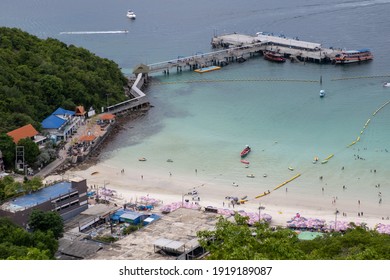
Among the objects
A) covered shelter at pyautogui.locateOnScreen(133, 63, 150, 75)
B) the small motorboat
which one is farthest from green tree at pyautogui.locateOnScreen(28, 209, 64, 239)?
covered shelter at pyautogui.locateOnScreen(133, 63, 150, 75)

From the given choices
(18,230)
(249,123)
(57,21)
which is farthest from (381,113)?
(57,21)

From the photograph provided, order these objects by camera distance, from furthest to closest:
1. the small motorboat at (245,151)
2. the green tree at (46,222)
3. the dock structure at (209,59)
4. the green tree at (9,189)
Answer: the dock structure at (209,59) < the small motorboat at (245,151) < the green tree at (9,189) < the green tree at (46,222)

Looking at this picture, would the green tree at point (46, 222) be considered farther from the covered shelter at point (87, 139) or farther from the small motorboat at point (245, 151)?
the small motorboat at point (245, 151)

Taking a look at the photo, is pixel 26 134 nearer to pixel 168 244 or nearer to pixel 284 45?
pixel 168 244

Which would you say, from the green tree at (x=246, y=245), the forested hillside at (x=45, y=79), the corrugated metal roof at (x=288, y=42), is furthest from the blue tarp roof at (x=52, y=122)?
the green tree at (x=246, y=245)

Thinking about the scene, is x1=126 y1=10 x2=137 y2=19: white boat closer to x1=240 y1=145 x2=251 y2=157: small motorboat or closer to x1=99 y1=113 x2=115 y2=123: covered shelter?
x1=99 y1=113 x2=115 y2=123: covered shelter
